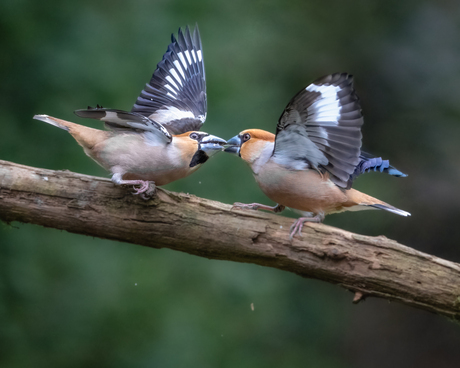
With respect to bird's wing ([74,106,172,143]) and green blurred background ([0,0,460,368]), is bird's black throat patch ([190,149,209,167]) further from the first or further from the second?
green blurred background ([0,0,460,368])

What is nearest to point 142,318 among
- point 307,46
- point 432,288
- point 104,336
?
point 104,336

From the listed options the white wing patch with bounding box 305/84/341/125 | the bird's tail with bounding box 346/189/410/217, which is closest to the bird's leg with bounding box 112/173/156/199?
the white wing patch with bounding box 305/84/341/125

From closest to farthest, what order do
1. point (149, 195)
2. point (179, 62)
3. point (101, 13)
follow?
point (149, 195)
point (179, 62)
point (101, 13)

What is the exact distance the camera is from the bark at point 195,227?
2.71 meters

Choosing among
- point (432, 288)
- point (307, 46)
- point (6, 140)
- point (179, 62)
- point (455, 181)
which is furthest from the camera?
point (307, 46)

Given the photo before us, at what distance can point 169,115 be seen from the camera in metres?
3.59

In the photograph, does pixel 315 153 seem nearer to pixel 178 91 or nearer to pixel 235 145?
pixel 235 145

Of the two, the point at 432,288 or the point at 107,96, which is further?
the point at 107,96

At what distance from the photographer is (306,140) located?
2756 mm

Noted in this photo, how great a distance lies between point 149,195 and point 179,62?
145 centimetres

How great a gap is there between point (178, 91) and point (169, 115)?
243mm

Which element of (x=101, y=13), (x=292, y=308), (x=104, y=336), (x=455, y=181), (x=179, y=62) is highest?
(x=101, y=13)

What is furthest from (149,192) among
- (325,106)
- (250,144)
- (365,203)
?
(365,203)

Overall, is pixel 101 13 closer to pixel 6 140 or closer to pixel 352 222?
pixel 6 140
